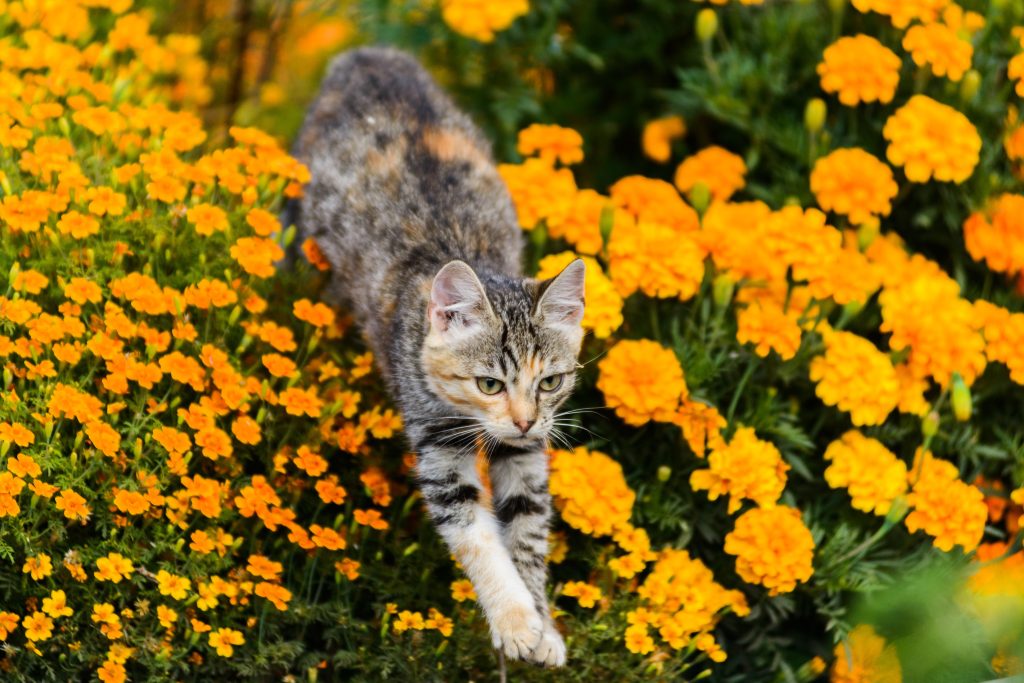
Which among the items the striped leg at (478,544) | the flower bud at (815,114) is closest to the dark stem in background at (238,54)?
the flower bud at (815,114)

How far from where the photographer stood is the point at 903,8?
3.96 metres

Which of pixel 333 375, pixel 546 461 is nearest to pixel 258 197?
pixel 333 375

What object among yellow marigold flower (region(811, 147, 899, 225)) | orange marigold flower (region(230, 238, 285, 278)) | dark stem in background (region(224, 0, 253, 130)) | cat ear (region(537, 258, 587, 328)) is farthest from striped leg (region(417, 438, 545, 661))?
dark stem in background (region(224, 0, 253, 130))

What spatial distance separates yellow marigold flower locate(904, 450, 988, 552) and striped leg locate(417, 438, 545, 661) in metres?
1.15

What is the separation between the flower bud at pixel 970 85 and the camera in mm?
3811

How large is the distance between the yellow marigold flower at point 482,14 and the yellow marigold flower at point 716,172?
847 millimetres

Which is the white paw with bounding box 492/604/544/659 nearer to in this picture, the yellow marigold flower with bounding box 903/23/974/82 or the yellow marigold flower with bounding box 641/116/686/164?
the yellow marigold flower with bounding box 903/23/974/82

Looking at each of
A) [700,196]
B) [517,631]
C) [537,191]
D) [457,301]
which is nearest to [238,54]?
[537,191]

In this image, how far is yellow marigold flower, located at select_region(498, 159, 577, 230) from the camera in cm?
384

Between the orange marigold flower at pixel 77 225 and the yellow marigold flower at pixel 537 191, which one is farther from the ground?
the orange marigold flower at pixel 77 225

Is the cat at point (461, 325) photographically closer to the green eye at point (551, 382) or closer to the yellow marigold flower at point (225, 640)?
the green eye at point (551, 382)

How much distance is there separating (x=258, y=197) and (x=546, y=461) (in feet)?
→ 4.39

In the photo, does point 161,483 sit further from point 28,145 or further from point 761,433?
point 761,433

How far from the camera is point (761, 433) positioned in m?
3.58
